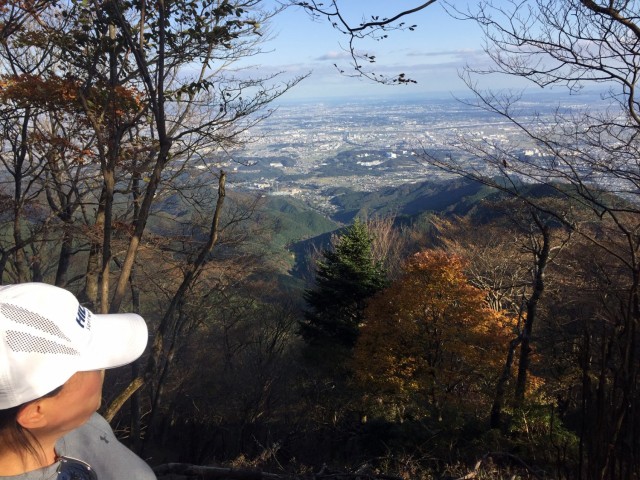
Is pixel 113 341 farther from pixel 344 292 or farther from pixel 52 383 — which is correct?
pixel 344 292

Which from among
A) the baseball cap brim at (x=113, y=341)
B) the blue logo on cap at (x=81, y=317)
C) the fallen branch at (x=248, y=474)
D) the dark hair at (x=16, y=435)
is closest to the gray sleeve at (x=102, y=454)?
the dark hair at (x=16, y=435)

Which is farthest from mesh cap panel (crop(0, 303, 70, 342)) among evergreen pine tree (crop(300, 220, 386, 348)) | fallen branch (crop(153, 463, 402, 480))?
evergreen pine tree (crop(300, 220, 386, 348))

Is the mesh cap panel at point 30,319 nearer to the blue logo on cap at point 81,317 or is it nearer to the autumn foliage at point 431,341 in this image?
the blue logo on cap at point 81,317

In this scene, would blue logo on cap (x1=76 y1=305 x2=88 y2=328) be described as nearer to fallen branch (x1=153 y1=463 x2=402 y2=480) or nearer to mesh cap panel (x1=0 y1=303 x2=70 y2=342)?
mesh cap panel (x1=0 y1=303 x2=70 y2=342)

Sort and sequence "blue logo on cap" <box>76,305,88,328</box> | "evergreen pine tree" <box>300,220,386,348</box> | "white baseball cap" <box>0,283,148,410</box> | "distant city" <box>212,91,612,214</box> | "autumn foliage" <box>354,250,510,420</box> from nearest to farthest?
"white baseball cap" <box>0,283,148,410</box>, "blue logo on cap" <box>76,305,88,328</box>, "autumn foliage" <box>354,250,510,420</box>, "evergreen pine tree" <box>300,220,386,348</box>, "distant city" <box>212,91,612,214</box>

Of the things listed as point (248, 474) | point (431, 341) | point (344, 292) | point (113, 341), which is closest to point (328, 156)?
point (344, 292)
